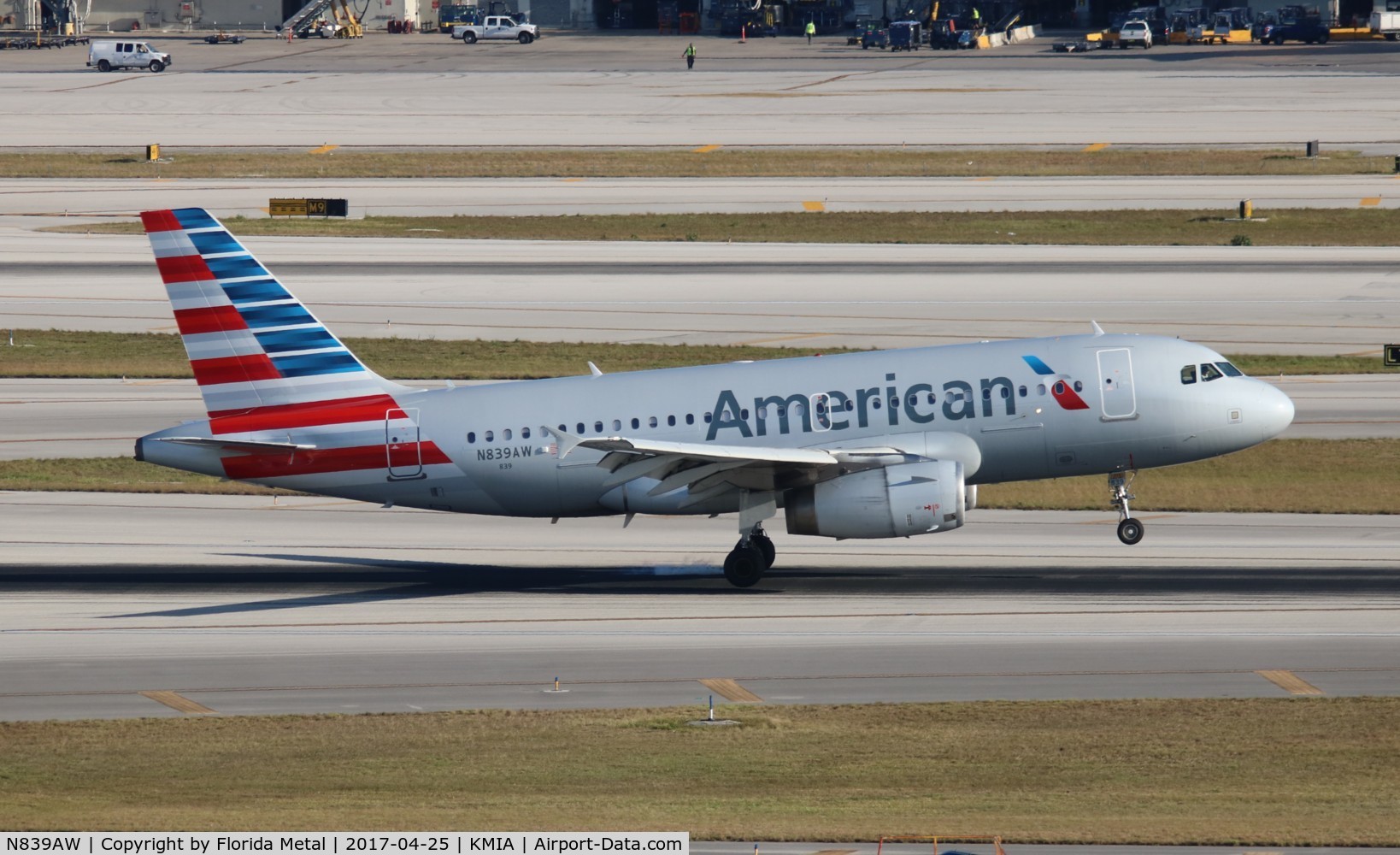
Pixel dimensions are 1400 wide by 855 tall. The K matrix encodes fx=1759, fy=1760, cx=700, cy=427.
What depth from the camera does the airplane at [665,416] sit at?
123ft

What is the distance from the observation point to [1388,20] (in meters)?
180

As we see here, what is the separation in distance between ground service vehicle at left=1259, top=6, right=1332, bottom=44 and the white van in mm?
112797

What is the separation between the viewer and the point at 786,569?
40.0 m

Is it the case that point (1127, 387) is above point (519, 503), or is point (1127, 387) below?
above

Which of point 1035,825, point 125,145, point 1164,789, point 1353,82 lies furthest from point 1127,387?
point 1353,82

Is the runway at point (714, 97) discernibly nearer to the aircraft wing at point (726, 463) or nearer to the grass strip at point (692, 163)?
the grass strip at point (692, 163)

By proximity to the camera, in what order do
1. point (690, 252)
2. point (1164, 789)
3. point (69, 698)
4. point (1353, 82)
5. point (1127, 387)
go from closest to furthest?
point (1164, 789) < point (69, 698) < point (1127, 387) < point (690, 252) < point (1353, 82)

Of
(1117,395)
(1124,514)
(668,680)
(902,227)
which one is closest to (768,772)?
(668,680)

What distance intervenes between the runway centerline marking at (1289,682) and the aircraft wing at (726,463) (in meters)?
9.07

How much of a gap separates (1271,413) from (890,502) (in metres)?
9.05

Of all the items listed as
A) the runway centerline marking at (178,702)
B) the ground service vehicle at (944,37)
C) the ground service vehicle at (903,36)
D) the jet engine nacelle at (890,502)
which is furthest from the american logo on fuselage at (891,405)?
the ground service vehicle at (944,37)

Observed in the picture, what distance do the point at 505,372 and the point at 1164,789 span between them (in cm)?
3987

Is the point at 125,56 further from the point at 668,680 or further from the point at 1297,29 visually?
the point at 668,680

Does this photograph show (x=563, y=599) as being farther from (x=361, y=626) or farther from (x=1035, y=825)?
(x=1035, y=825)
